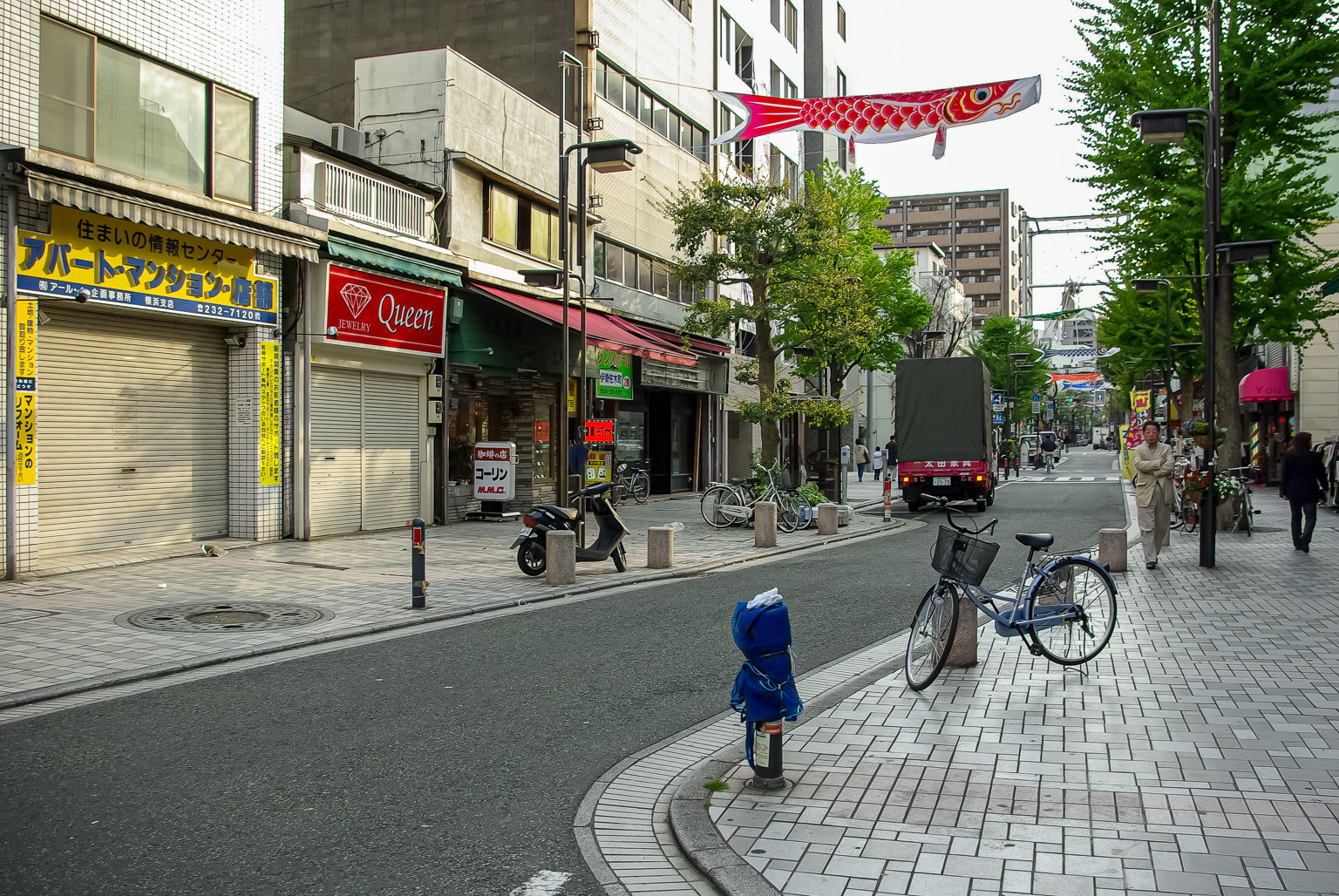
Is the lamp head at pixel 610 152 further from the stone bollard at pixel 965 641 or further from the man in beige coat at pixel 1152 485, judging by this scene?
the stone bollard at pixel 965 641

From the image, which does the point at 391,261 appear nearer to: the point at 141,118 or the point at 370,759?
the point at 141,118

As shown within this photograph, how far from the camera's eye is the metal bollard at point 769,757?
16.4 ft

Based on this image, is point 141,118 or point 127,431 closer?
point 141,118

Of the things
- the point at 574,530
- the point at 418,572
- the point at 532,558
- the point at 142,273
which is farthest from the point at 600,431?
the point at 142,273

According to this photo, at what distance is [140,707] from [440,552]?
9.04 meters

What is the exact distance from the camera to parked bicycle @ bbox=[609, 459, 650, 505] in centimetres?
2727

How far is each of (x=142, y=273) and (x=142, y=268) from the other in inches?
2.2

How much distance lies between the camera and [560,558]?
499 inches

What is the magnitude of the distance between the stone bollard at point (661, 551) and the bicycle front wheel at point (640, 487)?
512 inches

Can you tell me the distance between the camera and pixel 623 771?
557cm

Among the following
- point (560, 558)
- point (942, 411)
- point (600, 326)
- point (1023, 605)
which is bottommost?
point (560, 558)

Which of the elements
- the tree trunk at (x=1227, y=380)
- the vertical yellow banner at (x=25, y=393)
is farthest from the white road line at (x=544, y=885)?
the tree trunk at (x=1227, y=380)

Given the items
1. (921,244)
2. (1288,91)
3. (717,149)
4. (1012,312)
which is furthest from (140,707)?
(1012,312)

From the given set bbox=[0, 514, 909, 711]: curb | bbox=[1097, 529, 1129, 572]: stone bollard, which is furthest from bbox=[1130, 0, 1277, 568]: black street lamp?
Answer: bbox=[0, 514, 909, 711]: curb
